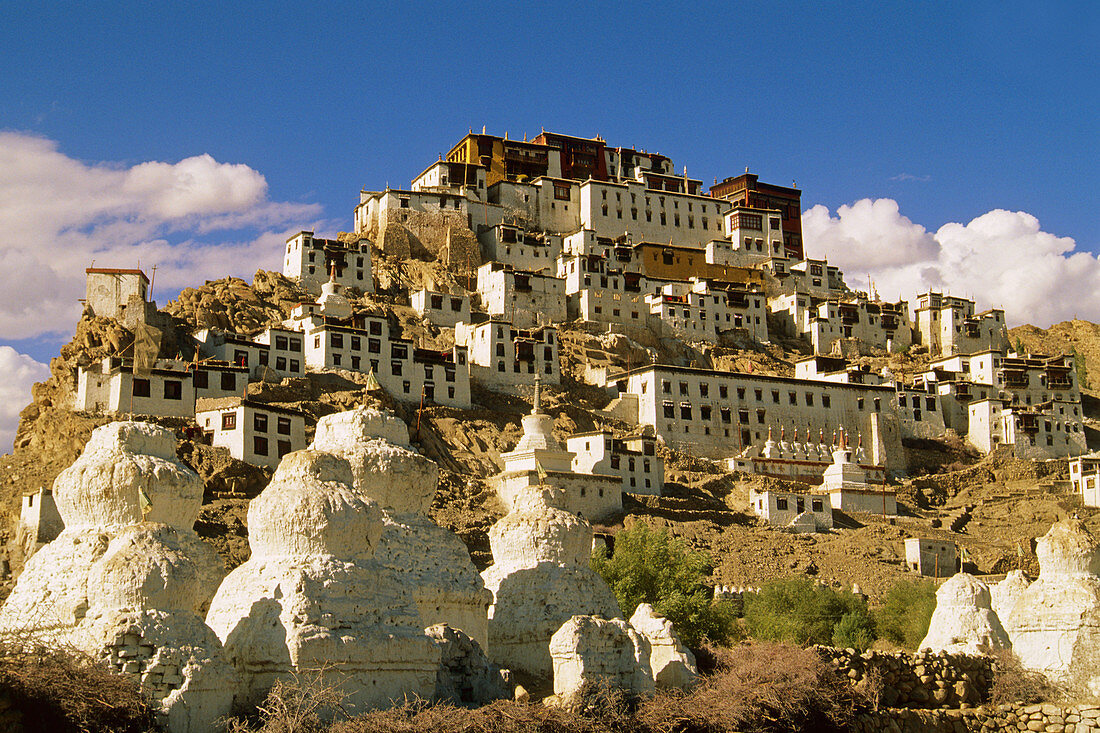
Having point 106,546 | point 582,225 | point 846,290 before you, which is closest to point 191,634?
point 106,546

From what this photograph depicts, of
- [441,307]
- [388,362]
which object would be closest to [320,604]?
[388,362]

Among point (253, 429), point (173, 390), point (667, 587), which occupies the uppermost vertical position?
point (173, 390)

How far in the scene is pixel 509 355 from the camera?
74312 millimetres

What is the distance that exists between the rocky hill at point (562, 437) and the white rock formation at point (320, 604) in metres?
26.1

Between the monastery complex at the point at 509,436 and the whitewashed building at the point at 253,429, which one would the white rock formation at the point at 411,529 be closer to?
the monastery complex at the point at 509,436

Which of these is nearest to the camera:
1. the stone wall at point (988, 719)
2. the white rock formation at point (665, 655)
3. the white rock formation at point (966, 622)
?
the stone wall at point (988, 719)

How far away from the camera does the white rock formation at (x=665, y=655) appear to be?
22.2m

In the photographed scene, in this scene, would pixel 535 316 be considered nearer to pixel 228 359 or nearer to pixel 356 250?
pixel 356 250

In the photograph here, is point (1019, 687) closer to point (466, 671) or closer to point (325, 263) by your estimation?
point (466, 671)

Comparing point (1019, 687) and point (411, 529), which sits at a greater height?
point (411, 529)

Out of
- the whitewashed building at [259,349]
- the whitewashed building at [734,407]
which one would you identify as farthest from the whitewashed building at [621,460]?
the whitewashed building at [259,349]

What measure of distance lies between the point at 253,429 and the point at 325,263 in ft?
92.1

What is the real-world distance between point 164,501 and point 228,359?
44.5 metres

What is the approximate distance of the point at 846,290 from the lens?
4085 inches
